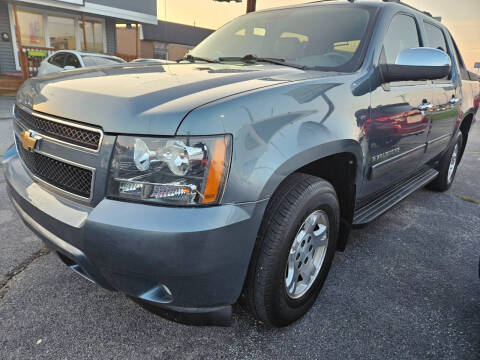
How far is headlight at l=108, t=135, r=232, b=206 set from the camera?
139 cm

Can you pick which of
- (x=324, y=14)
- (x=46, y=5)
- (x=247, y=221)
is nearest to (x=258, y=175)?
(x=247, y=221)

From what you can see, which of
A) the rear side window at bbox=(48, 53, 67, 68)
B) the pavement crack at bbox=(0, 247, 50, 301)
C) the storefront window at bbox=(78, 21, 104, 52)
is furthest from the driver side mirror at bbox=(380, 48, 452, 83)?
the storefront window at bbox=(78, 21, 104, 52)

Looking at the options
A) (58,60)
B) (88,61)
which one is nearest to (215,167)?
(88,61)

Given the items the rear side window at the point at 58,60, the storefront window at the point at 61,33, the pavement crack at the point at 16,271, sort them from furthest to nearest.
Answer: the storefront window at the point at 61,33, the rear side window at the point at 58,60, the pavement crack at the point at 16,271

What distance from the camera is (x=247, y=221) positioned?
4.75 feet

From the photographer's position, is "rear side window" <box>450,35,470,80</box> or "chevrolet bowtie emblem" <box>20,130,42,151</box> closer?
"chevrolet bowtie emblem" <box>20,130,42,151</box>

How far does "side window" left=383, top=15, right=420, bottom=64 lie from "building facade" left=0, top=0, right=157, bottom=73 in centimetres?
1368

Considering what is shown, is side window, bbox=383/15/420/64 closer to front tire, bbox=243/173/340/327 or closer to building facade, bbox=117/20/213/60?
front tire, bbox=243/173/340/327

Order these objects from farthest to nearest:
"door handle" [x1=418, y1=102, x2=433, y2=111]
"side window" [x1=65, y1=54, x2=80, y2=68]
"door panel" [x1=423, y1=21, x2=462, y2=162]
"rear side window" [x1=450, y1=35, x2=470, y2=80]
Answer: "side window" [x1=65, y1=54, x2=80, y2=68]
"rear side window" [x1=450, y1=35, x2=470, y2=80]
"door panel" [x1=423, y1=21, x2=462, y2=162]
"door handle" [x1=418, y1=102, x2=433, y2=111]

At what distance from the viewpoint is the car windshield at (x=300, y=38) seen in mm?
2398

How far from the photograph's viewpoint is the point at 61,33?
15125mm

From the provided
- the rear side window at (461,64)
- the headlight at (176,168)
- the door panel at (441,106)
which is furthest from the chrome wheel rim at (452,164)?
the headlight at (176,168)

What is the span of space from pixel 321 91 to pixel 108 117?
3.47 feet

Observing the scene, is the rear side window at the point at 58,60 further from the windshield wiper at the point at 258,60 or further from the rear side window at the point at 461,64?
the rear side window at the point at 461,64
